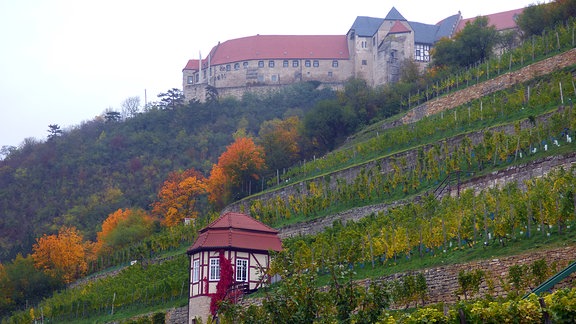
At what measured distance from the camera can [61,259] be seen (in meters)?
64.1

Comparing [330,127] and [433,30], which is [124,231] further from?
[433,30]

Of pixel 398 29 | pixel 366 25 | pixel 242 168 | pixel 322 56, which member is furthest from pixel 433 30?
pixel 242 168

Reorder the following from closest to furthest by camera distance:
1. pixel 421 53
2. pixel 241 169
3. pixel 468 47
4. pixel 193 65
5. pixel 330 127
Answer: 1. pixel 241 169
2. pixel 468 47
3. pixel 330 127
4. pixel 421 53
5. pixel 193 65

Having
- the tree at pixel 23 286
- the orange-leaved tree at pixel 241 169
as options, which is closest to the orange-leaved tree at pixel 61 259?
the tree at pixel 23 286

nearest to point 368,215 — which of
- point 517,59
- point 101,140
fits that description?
point 517,59

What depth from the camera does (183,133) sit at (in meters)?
98.0

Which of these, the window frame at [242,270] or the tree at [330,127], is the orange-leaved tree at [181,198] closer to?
the tree at [330,127]

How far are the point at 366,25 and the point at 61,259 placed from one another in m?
46.9

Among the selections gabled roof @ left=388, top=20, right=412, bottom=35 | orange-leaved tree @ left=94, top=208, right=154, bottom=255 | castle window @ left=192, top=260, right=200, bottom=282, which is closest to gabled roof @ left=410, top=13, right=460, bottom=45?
gabled roof @ left=388, top=20, right=412, bottom=35

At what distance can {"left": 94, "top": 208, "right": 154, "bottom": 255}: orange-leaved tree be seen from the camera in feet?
215

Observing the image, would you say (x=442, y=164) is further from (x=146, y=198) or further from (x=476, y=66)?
(x=146, y=198)

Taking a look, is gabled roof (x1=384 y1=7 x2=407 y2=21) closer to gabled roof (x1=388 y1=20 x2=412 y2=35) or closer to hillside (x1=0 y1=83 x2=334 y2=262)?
gabled roof (x1=388 y1=20 x2=412 y2=35)

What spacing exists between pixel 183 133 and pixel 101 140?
1091 cm

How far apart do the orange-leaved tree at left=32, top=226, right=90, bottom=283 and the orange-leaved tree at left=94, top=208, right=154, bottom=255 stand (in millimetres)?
1631
